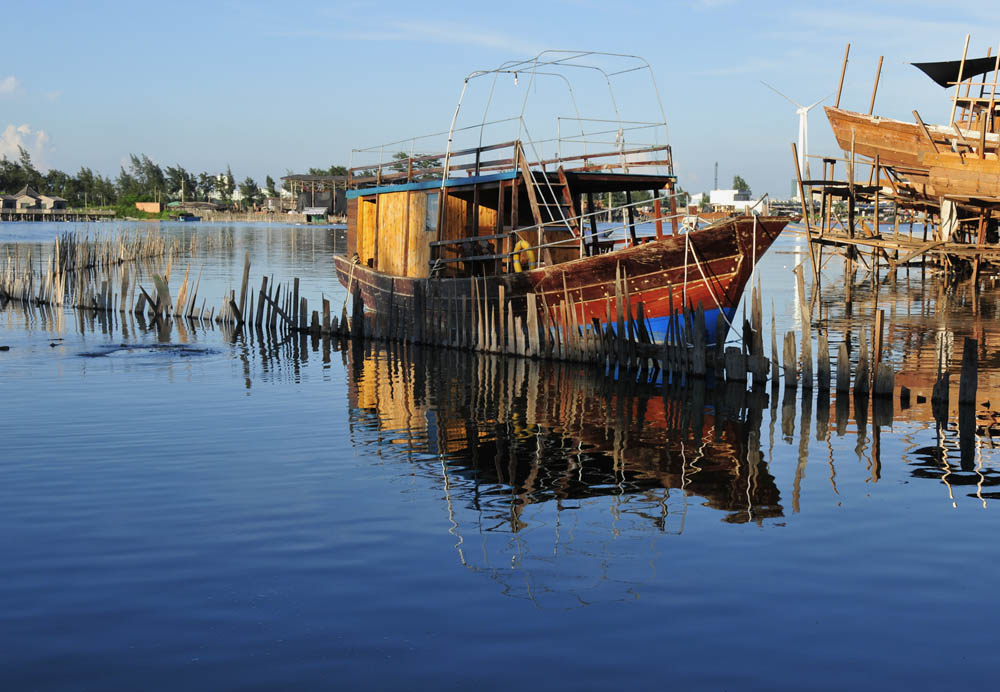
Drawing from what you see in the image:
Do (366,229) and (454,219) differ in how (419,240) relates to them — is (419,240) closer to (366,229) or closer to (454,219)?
(454,219)

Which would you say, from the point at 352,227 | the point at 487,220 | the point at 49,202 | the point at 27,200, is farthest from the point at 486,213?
the point at 49,202

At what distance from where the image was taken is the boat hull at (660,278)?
21.1m

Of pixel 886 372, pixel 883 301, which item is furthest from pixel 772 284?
pixel 886 372

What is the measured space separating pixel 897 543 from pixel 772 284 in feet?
151

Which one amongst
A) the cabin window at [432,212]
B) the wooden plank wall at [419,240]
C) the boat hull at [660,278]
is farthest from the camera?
the wooden plank wall at [419,240]

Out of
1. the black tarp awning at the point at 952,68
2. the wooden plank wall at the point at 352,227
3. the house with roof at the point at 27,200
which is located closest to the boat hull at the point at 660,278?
the wooden plank wall at the point at 352,227

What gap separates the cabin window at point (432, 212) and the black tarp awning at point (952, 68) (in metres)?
23.9

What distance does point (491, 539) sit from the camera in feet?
34.6

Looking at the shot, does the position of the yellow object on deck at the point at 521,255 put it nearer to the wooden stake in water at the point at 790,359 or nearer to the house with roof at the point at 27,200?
the wooden stake in water at the point at 790,359

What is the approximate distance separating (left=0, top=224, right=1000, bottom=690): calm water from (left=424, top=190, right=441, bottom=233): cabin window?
662 cm

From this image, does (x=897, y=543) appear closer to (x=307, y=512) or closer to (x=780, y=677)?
(x=780, y=677)

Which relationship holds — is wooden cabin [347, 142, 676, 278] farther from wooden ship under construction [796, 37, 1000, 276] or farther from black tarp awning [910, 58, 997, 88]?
black tarp awning [910, 58, 997, 88]

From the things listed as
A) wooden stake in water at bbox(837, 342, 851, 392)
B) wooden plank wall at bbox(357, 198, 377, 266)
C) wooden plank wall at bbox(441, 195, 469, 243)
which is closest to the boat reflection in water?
wooden stake in water at bbox(837, 342, 851, 392)

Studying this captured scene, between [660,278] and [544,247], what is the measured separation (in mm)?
2922
